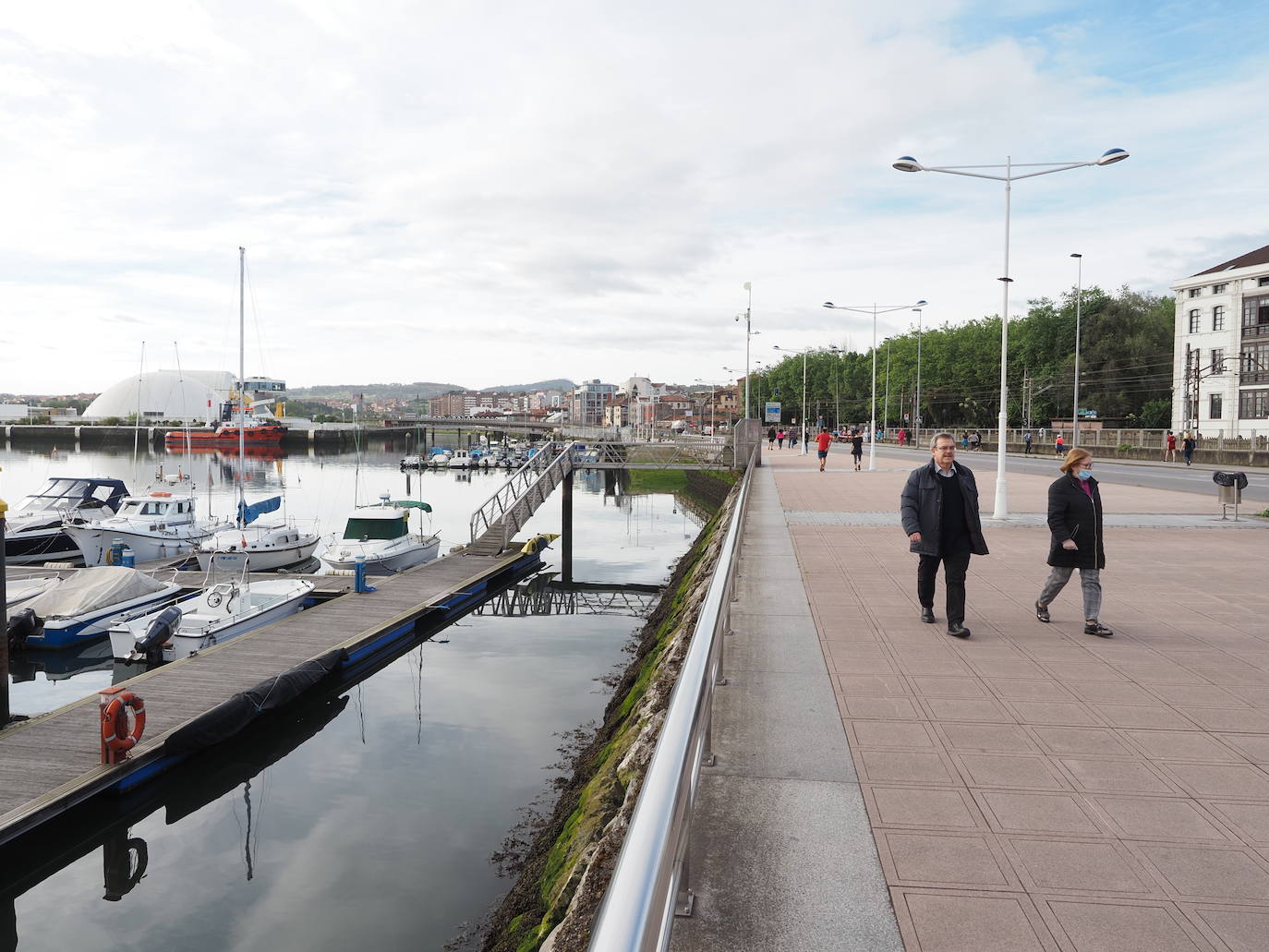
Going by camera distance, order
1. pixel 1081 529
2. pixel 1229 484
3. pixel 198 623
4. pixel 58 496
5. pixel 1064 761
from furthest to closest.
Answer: pixel 58 496
pixel 198 623
pixel 1229 484
pixel 1081 529
pixel 1064 761

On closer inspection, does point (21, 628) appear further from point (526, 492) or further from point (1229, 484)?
point (1229, 484)

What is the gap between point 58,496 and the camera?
36750 millimetres

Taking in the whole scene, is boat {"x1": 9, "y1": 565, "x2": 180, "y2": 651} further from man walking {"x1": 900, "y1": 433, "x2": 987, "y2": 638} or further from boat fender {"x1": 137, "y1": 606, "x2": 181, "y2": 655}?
man walking {"x1": 900, "y1": 433, "x2": 987, "y2": 638}

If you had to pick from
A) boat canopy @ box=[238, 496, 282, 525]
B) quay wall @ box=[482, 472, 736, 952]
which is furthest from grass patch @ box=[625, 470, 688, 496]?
quay wall @ box=[482, 472, 736, 952]

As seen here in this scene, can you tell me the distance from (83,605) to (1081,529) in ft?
74.5

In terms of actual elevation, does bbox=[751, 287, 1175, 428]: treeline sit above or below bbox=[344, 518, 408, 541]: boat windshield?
above

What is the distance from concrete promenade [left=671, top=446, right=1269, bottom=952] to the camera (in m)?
3.55

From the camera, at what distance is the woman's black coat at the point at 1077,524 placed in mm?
8211

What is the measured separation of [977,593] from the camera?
Result: 34.4 feet

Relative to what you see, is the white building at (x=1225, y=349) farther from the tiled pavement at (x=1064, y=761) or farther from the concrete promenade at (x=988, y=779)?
the concrete promenade at (x=988, y=779)

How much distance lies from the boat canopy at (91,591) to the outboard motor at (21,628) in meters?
0.42

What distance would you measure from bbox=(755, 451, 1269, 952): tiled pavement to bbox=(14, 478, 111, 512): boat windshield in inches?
1440

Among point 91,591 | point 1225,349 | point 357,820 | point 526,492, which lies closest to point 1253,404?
point 1225,349

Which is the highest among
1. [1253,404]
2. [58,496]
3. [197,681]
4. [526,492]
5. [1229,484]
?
[1253,404]
